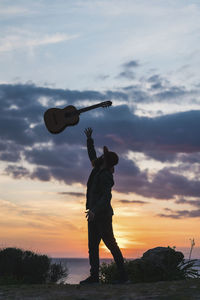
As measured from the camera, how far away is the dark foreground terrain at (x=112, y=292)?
739 cm

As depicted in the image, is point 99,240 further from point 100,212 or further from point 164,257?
point 164,257

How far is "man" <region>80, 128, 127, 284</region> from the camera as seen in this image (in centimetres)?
874

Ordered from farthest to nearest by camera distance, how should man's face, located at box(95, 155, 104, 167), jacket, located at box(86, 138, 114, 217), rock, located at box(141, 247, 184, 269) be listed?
rock, located at box(141, 247, 184, 269) → man's face, located at box(95, 155, 104, 167) → jacket, located at box(86, 138, 114, 217)

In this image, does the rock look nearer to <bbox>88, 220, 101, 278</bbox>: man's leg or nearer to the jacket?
<bbox>88, 220, 101, 278</bbox>: man's leg

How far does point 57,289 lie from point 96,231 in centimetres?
137

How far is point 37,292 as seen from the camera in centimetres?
839

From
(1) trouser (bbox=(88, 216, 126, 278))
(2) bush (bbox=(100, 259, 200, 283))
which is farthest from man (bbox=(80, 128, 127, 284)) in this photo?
(2) bush (bbox=(100, 259, 200, 283))

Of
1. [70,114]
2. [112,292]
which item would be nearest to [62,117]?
[70,114]

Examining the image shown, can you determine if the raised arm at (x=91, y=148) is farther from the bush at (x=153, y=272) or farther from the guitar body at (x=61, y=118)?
the bush at (x=153, y=272)

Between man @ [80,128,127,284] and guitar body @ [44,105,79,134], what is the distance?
145 cm

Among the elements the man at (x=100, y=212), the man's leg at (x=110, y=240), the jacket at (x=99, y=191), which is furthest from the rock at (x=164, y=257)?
the jacket at (x=99, y=191)

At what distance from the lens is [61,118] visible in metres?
10.4

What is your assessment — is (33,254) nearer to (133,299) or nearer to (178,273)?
(178,273)

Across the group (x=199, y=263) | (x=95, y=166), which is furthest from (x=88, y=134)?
(x=199, y=263)
